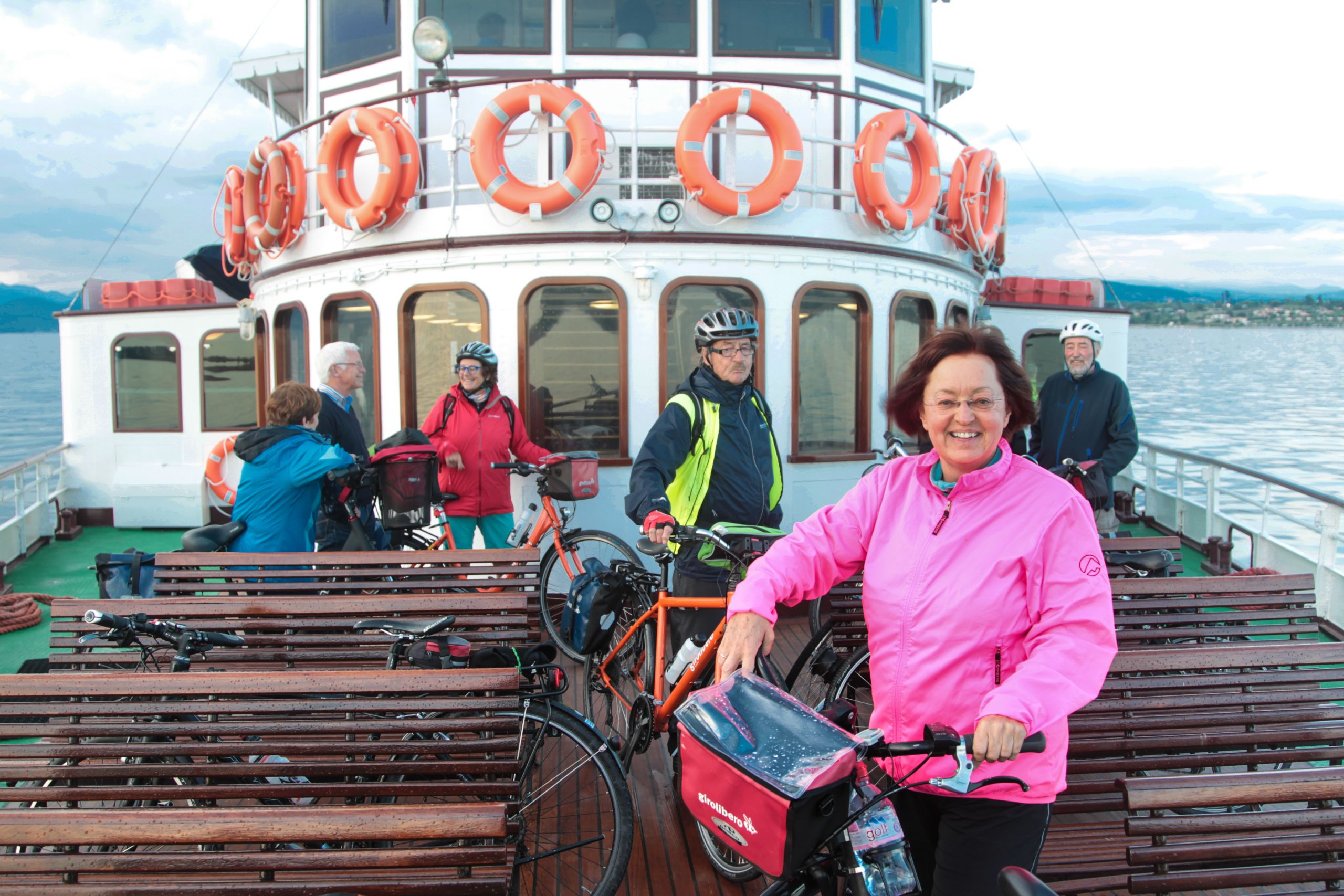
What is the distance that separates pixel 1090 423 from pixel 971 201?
260 cm

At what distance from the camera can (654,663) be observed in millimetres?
3340

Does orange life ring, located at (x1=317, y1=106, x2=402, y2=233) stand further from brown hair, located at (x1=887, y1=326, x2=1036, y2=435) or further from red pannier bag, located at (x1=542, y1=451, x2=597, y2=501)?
brown hair, located at (x1=887, y1=326, x2=1036, y2=435)

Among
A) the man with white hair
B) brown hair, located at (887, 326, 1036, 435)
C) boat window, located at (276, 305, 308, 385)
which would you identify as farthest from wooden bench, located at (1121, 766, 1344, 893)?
boat window, located at (276, 305, 308, 385)

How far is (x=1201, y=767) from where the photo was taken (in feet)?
8.50

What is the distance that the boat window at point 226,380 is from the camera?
942cm

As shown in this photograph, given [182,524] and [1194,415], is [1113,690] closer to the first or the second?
[182,524]

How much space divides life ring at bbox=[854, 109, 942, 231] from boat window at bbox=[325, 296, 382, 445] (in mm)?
3621

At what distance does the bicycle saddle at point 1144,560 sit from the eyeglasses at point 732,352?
6.20 ft

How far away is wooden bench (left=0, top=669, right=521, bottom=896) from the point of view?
2061mm

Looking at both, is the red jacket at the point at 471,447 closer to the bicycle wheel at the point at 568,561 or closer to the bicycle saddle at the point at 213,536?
the bicycle wheel at the point at 568,561

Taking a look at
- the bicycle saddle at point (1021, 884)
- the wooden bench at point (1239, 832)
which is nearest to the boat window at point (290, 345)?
the wooden bench at point (1239, 832)

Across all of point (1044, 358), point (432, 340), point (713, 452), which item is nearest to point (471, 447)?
point (432, 340)

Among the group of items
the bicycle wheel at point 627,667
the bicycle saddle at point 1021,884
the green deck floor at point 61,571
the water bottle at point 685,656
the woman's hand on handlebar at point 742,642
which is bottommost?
the green deck floor at point 61,571

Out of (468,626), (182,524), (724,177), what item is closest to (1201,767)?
(468,626)
